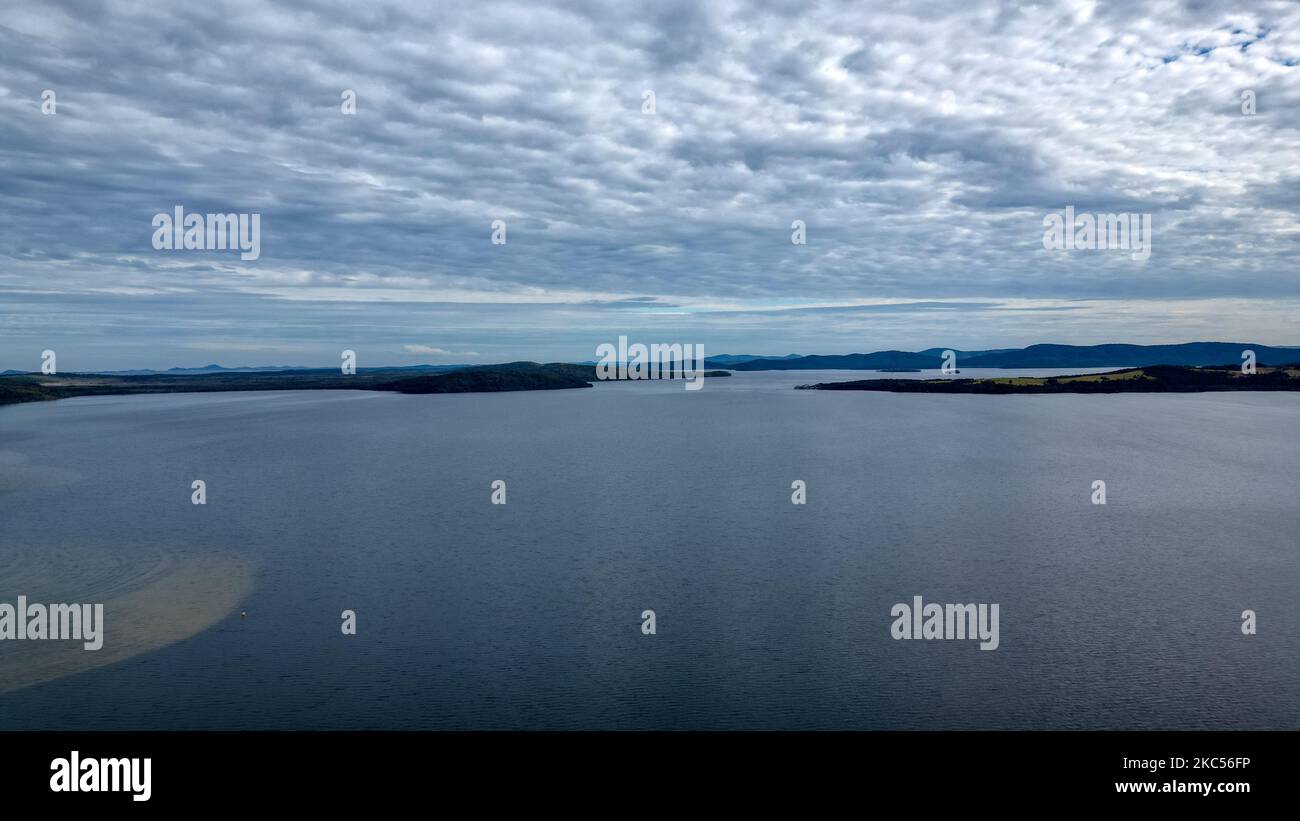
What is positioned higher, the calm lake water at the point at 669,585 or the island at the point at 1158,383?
the island at the point at 1158,383

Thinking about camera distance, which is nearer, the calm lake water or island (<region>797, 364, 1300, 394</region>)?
the calm lake water

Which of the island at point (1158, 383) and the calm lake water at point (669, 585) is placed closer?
the calm lake water at point (669, 585)

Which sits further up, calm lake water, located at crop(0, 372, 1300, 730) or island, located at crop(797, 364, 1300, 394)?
island, located at crop(797, 364, 1300, 394)

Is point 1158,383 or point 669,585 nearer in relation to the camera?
point 669,585

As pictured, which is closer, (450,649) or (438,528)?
(450,649)

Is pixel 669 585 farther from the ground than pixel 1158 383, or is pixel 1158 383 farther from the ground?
pixel 1158 383
